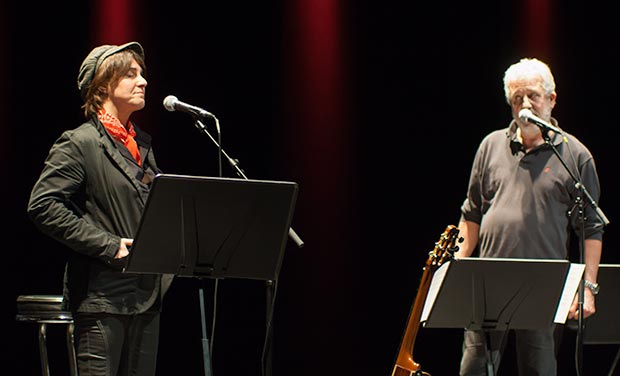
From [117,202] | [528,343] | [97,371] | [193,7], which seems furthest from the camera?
[193,7]

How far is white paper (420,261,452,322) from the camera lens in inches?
120

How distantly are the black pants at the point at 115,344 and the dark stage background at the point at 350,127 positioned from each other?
2312 mm

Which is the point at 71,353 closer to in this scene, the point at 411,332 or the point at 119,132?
the point at 119,132

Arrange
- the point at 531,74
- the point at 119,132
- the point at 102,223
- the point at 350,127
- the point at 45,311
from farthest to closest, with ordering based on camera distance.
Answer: the point at 350,127, the point at 531,74, the point at 45,311, the point at 119,132, the point at 102,223

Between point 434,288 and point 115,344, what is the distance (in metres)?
1.11

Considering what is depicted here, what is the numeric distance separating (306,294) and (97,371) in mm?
2752

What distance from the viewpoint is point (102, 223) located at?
9.45 feet

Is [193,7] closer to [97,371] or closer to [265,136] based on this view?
[265,136]

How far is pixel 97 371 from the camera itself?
272 centimetres

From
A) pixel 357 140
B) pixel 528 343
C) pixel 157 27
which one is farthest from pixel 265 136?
pixel 528 343

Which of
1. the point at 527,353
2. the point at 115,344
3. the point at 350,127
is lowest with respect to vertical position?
the point at 527,353

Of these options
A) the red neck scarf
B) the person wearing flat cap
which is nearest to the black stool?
the person wearing flat cap

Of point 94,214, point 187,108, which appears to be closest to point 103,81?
point 187,108

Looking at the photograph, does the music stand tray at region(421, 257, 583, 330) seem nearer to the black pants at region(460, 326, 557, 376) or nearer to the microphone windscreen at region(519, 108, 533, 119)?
the black pants at region(460, 326, 557, 376)
